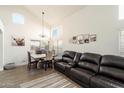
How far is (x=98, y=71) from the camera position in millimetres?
3465

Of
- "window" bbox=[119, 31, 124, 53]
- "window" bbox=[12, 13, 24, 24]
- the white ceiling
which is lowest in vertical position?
"window" bbox=[119, 31, 124, 53]

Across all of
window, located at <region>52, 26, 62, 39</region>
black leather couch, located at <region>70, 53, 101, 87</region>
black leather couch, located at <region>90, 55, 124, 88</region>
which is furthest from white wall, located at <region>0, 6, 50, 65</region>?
black leather couch, located at <region>90, 55, 124, 88</region>

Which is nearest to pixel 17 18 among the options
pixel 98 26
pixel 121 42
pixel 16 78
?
pixel 16 78

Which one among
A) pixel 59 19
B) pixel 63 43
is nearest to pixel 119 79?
pixel 63 43

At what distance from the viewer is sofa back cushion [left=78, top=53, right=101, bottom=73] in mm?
3605

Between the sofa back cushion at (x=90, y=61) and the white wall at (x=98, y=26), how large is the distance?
66 cm

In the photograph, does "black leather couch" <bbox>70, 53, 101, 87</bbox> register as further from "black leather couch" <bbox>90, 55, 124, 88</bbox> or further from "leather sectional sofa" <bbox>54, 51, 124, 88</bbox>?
"black leather couch" <bbox>90, 55, 124, 88</bbox>

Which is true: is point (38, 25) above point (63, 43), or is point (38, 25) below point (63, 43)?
above

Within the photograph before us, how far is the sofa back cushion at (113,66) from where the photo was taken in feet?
9.46

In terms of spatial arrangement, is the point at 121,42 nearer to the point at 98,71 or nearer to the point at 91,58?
the point at 91,58

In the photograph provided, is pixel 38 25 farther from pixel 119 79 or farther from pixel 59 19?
pixel 119 79

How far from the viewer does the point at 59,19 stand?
703 centimetres

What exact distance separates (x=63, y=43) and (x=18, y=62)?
3.06 metres

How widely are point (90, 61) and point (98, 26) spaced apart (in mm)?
1527
